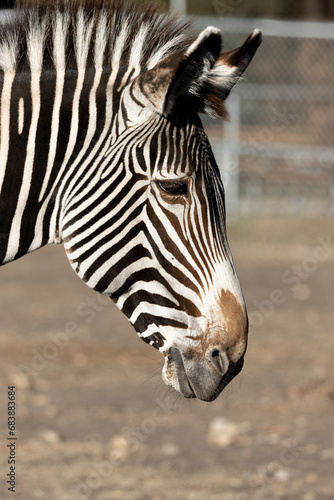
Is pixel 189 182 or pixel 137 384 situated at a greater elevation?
pixel 189 182

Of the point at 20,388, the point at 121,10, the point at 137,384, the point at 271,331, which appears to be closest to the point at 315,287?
the point at 271,331

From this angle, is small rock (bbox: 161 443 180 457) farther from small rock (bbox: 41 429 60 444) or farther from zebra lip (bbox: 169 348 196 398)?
zebra lip (bbox: 169 348 196 398)

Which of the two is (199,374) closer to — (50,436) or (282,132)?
(50,436)

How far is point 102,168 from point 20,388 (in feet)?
14.4

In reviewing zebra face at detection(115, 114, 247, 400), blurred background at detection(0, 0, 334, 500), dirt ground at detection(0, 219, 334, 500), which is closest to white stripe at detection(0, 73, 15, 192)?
zebra face at detection(115, 114, 247, 400)

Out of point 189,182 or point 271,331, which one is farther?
point 271,331

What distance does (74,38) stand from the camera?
2525 millimetres

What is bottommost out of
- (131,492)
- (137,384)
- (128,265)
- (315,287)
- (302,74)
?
(315,287)

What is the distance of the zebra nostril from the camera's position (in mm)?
2373

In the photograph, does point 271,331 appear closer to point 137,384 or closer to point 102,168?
point 137,384

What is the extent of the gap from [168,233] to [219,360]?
46 cm

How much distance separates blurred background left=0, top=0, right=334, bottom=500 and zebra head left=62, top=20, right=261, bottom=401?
362mm

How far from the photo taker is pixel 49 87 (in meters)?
2.51

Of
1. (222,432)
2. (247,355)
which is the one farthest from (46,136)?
(247,355)
